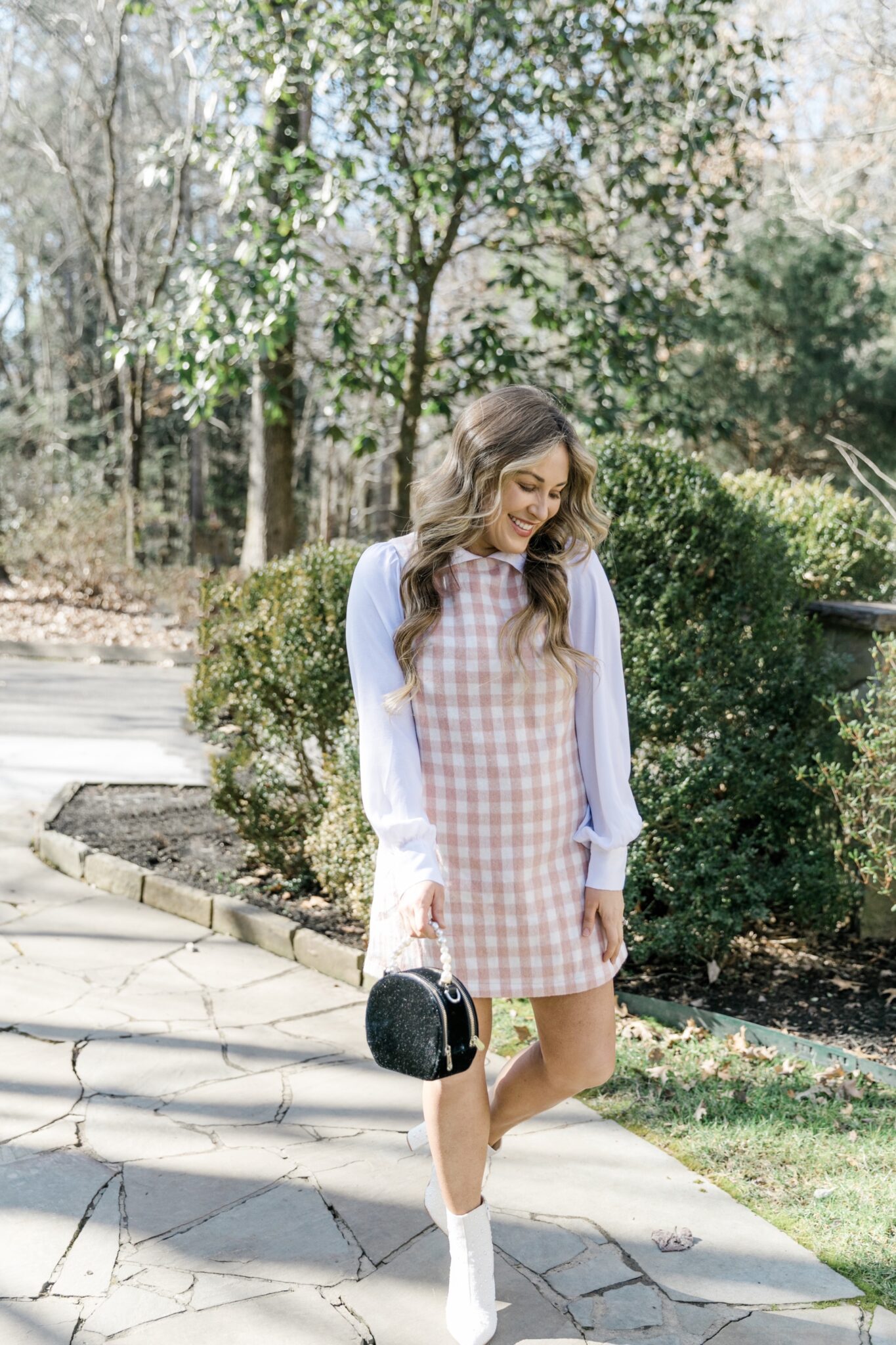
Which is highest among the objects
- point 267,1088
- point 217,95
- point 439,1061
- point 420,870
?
point 217,95

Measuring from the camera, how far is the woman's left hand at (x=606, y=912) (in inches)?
96.2

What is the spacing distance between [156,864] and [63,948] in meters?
0.99

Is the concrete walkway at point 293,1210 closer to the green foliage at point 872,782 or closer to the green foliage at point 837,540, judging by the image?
the green foliage at point 872,782

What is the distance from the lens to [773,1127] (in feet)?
11.0

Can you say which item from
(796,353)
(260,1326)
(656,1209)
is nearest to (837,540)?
(656,1209)

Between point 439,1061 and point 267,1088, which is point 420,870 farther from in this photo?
point 267,1088

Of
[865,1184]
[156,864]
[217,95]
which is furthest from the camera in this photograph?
[217,95]

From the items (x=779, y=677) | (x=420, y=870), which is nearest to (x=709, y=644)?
(x=779, y=677)

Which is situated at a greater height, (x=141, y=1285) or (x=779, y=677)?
(x=779, y=677)

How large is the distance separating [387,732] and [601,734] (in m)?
0.48

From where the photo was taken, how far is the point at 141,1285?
2.53 meters

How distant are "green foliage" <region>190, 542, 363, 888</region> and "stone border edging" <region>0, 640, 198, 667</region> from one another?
7.39m

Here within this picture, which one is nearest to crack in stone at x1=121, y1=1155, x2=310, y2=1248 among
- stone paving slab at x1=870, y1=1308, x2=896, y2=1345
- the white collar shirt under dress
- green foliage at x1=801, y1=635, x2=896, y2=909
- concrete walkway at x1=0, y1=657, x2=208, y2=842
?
→ the white collar shirt under dress

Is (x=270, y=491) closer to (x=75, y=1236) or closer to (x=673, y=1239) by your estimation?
(x=75, y=1236)
